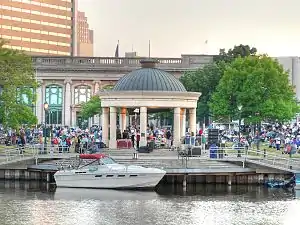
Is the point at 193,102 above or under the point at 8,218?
above

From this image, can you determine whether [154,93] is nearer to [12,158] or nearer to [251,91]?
[12,158]

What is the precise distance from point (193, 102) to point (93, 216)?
27190 millimetres

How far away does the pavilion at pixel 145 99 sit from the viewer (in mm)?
70125

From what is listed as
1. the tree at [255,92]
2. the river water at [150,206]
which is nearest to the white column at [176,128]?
the river water at [150,206]

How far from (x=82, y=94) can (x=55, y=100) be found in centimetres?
448

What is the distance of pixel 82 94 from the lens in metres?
152

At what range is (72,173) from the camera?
198 ft

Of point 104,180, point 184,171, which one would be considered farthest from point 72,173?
point 184,171

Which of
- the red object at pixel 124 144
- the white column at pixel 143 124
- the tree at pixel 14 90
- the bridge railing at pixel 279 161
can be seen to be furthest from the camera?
the tree at pixel 14 90

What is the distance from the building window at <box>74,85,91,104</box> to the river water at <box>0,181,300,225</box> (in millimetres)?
88780

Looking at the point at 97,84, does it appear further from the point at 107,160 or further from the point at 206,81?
the point at 107,160

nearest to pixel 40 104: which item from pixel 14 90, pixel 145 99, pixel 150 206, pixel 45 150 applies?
pixel 14 90

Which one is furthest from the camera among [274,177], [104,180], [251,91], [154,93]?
[251,91]

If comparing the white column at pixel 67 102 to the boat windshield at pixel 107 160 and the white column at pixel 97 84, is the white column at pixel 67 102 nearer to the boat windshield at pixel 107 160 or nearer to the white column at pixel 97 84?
the white column at pixel 97 84
